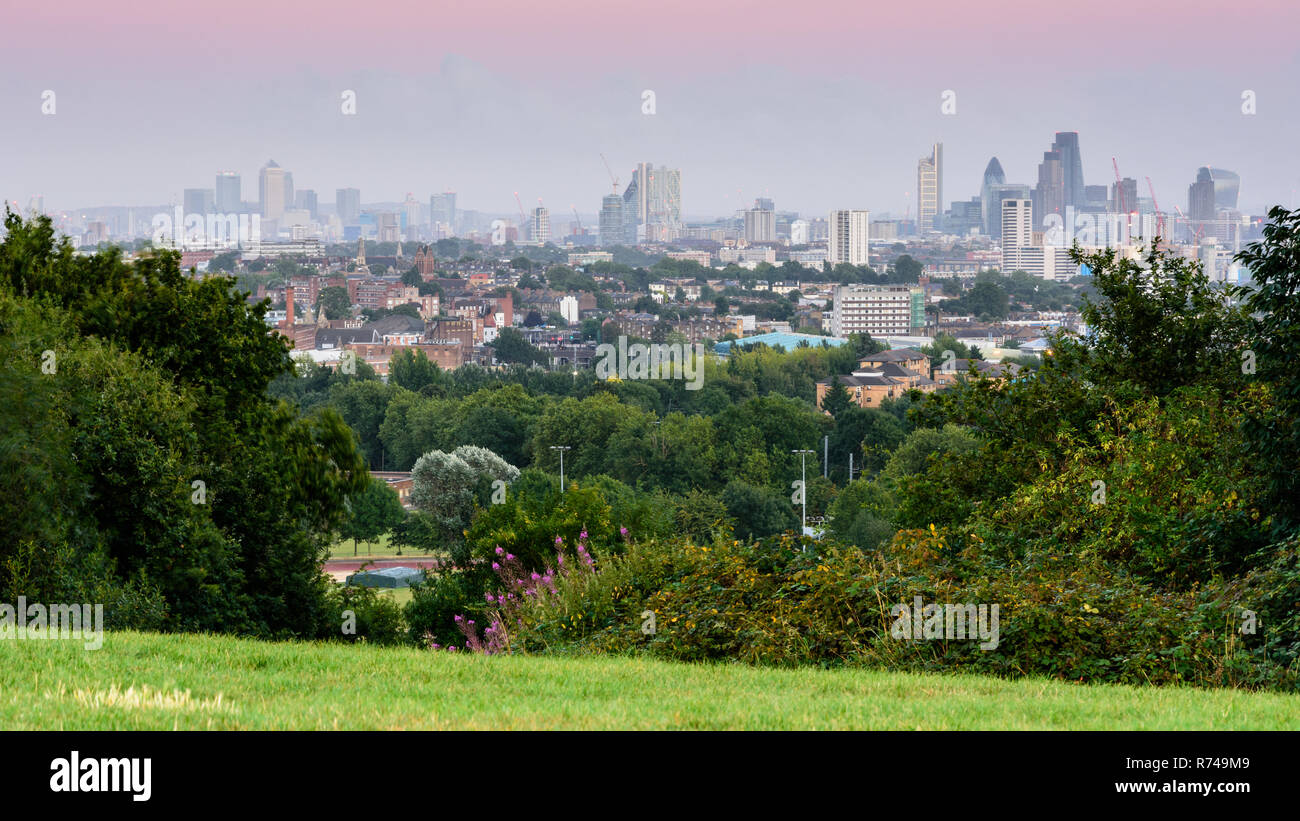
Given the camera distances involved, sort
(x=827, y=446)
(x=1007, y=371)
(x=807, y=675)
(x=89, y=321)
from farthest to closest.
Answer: (x=827, y=446), (x=1007, y=371), (x=89, y=321), (x=807, y=675)

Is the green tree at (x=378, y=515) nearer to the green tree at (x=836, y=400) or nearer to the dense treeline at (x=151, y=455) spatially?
the dense treeline at (x=151, y=455)

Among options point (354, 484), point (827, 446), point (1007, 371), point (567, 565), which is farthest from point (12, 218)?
point (827, 446)

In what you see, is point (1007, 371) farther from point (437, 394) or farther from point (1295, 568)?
point (437, 394)

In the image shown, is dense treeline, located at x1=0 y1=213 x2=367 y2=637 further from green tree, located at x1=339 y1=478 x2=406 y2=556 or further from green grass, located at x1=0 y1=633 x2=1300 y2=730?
green tree, located at x1=339 y1=478 x2=406 y2=556

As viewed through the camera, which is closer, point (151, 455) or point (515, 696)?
point (515, 696)

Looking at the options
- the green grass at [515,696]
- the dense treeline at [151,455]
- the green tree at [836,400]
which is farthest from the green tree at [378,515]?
the green grass at [515,696]

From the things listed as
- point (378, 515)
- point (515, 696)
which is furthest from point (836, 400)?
point (515, 696)

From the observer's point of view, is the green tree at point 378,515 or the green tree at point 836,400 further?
the green tree at point 836,400

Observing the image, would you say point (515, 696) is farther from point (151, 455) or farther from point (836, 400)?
point (836, 400)
